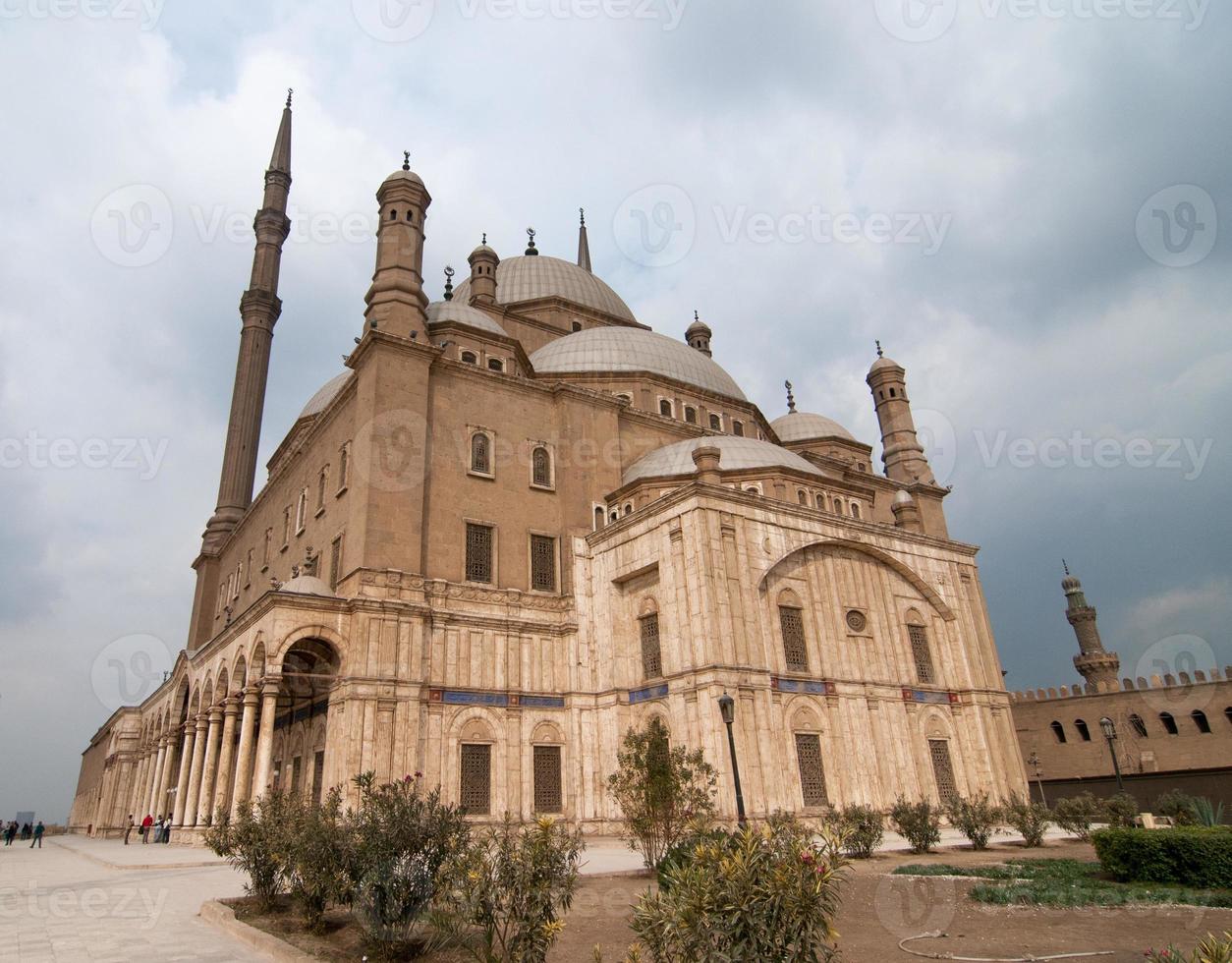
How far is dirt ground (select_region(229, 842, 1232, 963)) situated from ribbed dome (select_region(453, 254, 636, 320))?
31424 mm

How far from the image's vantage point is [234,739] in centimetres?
2277

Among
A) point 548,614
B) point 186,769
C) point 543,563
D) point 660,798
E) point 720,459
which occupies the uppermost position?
point 720,459

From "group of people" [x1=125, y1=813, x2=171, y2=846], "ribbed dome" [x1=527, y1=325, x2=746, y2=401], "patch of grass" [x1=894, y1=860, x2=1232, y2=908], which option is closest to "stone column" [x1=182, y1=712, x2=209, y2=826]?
"group of people" [x1=125, y1=813, x2=171, y2=846]

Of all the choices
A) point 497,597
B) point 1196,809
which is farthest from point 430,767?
point 1196,809

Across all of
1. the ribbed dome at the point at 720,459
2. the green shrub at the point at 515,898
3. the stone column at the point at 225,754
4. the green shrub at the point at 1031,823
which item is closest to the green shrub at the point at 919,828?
the green shrub at the point at 1031,823

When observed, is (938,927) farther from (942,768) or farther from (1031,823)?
(942,768)

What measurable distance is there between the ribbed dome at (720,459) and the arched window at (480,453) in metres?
4.66

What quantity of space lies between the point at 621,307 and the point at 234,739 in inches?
1080

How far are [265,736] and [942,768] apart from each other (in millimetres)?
19079

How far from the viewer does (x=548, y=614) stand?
23609 millimetres

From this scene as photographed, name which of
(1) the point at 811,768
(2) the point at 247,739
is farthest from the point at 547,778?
(2) the point at 247,739

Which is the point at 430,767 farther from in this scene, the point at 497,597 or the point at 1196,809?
the point at 1196,809

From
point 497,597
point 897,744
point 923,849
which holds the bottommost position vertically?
point 923,849

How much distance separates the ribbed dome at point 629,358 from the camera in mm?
30922
